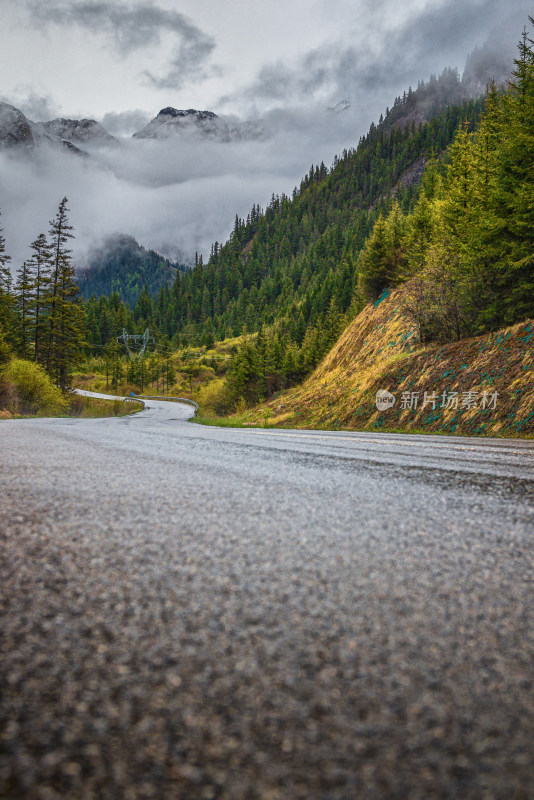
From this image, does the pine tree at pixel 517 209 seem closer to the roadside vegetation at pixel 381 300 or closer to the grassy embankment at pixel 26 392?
the roadside vegetation at pixel 381 300

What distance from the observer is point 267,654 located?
0.89m

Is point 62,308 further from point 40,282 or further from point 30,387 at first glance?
point 30,387

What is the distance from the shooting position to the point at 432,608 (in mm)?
1104

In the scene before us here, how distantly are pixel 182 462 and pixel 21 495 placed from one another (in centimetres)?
148

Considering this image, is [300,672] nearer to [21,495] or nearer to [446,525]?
[446,525]

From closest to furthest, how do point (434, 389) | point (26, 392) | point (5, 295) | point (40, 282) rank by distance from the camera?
1. point (434, 389)
2. point (26, 392)
3. point (40, 282)
4. point (5, 295)

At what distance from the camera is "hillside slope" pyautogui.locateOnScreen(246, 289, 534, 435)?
39.3 ft

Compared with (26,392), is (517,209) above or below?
above

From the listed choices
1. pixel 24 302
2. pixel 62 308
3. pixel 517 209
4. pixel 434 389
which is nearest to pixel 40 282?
pixel 62 308

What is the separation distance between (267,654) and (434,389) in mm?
15678

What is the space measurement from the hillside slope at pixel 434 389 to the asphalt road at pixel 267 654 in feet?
36.0

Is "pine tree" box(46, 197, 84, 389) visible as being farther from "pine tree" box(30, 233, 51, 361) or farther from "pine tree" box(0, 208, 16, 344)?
"pine tree" box(0, 208, 16, 344)

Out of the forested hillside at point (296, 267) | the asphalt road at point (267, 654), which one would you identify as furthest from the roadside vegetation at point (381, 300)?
the asphalt road at point (267, 654)

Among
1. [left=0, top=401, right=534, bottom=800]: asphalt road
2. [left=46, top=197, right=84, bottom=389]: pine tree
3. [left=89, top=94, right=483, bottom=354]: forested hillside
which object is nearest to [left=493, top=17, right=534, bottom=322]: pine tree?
[left=0, top=401, right=534, bottom=800]: asphalt road
